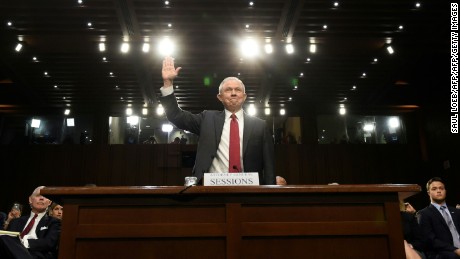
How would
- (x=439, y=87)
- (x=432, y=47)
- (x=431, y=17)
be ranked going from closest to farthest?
(x=431, y=17), (x=432, y=47), (x=439, y=87)

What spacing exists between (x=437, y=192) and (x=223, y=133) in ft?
9.93

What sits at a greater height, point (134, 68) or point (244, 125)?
point (134, 68)

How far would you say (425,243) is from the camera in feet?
14.1

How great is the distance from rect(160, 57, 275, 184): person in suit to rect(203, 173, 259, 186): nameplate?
19.3 inches

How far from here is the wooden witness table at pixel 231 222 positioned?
1636 millimetres

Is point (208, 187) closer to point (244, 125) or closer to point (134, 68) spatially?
point (244, 125)

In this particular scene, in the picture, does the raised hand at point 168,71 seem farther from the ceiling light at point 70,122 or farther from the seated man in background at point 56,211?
the ceiling light at point 70,122

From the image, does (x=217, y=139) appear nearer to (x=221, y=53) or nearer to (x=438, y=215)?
(x=438, y=215)

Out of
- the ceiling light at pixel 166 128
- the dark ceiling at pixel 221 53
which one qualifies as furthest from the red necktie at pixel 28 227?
the ceiling light at pixel 166 128

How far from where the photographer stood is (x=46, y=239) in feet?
11.9

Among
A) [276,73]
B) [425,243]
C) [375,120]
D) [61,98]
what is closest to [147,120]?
[61,98]

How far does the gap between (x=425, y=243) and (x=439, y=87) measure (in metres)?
6.83

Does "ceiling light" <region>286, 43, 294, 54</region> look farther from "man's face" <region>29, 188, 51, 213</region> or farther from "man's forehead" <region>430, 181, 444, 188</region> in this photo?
"man's face" <region>29, 188, 51, 213</region>

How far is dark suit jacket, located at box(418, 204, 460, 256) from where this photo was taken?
421 cm
